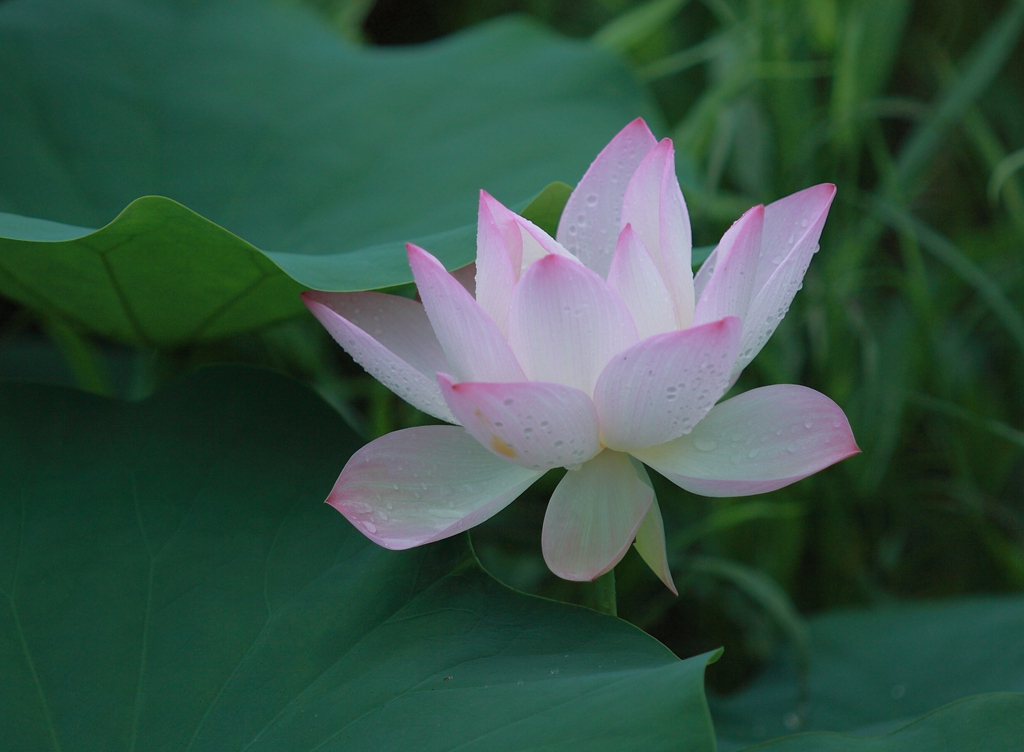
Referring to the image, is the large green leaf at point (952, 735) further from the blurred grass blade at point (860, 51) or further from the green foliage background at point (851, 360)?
the blurred grass blade at point (860, 51)

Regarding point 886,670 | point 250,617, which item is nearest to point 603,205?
point 250,617

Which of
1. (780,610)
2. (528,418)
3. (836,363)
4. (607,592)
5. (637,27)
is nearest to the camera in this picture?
(528,418)

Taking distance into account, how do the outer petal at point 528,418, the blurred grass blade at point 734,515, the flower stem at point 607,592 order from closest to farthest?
the outer petal at point 528,418, the flower stem at point 607,592, the blurred grass blade at point 734,515

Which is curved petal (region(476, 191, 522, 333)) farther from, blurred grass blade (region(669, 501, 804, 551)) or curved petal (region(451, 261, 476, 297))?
blurred grass blade (region(669, 501, 804, 551))

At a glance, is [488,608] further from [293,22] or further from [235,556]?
[293,22]

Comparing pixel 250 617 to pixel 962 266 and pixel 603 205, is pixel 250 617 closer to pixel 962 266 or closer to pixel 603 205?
pixel 603 205

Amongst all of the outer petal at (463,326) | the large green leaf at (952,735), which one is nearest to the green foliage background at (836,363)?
the large green leaf at (952,735)

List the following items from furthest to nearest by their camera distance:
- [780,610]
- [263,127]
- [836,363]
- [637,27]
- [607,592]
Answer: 1. [637,27]
2. [836,363]
3. [263,127]
4. [780,610]
5. [607,592]
